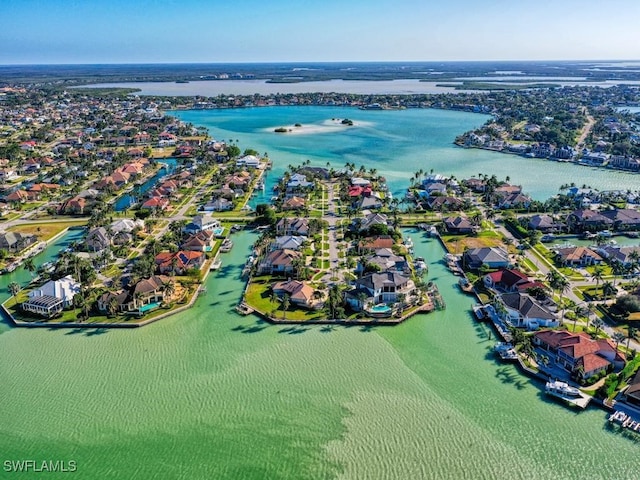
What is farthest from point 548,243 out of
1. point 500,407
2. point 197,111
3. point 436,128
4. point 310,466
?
point 197,111

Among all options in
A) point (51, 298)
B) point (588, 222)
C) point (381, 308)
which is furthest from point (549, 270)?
point (51, 298)

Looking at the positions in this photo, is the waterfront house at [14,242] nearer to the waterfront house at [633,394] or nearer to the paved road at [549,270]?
the paved road at [549,270]

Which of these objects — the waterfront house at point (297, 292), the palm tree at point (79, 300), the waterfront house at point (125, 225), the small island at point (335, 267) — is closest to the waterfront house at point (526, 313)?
the small island at point (335, 267)

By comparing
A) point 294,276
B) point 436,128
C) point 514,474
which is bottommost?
point 514,474

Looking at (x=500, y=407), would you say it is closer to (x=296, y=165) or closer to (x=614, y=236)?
(x=614, y=236)

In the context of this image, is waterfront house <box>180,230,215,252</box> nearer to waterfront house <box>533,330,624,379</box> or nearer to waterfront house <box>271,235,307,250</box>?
waterfront house <box>271,235,307,250</box>

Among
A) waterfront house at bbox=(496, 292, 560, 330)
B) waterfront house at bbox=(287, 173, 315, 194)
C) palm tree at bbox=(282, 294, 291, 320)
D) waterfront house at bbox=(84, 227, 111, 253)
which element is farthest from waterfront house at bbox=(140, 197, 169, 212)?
waterfront house at bbox=(496, 292, 560, 330)
